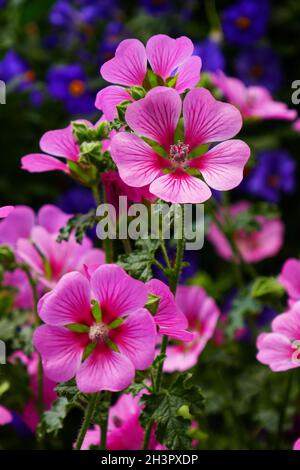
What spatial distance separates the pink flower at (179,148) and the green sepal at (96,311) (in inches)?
4.7

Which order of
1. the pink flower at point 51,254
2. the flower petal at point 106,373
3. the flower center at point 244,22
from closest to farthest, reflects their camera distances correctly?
1. the flower petal at point 106,373
2. the pink flower at point 51,254
3. the flower center at point 244,22

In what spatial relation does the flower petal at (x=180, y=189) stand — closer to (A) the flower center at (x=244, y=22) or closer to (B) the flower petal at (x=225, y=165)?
(B) the flower petal at (x=225, y=165)

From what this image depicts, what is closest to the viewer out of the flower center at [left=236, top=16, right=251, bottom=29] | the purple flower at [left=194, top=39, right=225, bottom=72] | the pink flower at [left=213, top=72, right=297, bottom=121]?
the pink flower at [left=213, top=72, right=297, bottom=121]

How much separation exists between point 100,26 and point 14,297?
48.2 inches

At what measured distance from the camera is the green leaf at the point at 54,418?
2.83ft

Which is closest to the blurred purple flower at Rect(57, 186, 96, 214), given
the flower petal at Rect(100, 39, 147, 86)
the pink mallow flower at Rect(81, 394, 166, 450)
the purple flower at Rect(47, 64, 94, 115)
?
the purple flower at Rect(47, 64, 94, 115)

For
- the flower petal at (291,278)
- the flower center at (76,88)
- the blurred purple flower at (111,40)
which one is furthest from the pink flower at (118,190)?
the blurred purple flower at (111,40)

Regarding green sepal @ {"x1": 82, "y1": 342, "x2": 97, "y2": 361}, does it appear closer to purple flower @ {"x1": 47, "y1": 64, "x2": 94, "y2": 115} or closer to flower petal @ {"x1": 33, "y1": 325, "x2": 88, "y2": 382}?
flower petal @ {"x1": 33, "y1": 325, "x2": 88, "y2": 382}

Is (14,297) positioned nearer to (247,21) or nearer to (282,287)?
(282,287)

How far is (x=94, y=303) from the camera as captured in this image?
0.75m

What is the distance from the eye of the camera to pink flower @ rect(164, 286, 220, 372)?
1165 mm

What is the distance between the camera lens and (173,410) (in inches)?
30.0

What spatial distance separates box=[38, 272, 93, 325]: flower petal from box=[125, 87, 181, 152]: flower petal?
149 millimetres
